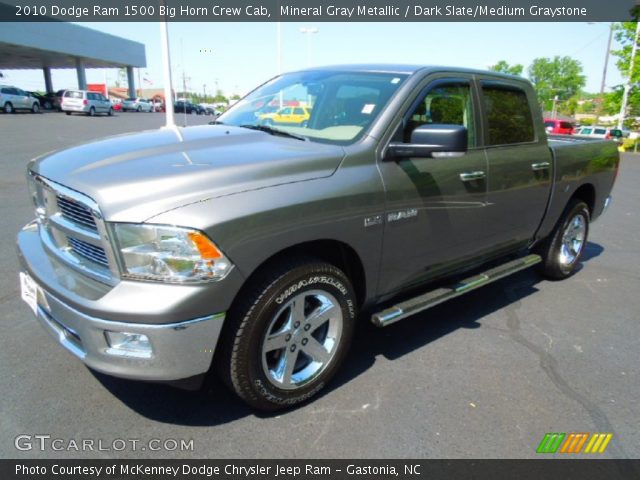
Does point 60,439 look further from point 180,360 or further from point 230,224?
point 230,224

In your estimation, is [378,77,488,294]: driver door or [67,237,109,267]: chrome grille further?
→ [378,77,488,294]: driver door

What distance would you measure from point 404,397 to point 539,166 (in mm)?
2416

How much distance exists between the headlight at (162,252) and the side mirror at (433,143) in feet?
4.41

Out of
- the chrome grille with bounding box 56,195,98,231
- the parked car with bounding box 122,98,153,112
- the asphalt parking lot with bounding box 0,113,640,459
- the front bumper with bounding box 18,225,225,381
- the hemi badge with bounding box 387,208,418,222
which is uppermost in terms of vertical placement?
the parked car with bounding box 122,98,153,112

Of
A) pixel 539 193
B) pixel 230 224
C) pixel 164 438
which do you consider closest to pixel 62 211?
pixel 230 224

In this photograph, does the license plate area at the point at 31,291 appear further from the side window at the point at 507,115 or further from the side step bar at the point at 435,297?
the side window at the point at 507,115

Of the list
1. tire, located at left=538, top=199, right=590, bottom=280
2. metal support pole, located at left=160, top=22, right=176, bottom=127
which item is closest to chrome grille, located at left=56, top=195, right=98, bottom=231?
tire, located at left=538, top=199, right=590, bottom=280

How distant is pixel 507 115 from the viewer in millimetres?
4043

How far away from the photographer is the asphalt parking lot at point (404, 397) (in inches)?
101

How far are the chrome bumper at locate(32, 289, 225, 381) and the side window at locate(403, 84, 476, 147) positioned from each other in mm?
1771

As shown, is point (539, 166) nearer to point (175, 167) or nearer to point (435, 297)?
point (435, 297)

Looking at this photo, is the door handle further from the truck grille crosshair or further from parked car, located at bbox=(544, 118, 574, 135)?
parked car, located at bbox=(544, 118, 574, 135)

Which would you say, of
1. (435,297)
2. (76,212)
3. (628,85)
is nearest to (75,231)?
(76,212)

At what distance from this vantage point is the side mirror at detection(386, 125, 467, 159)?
2811mm
